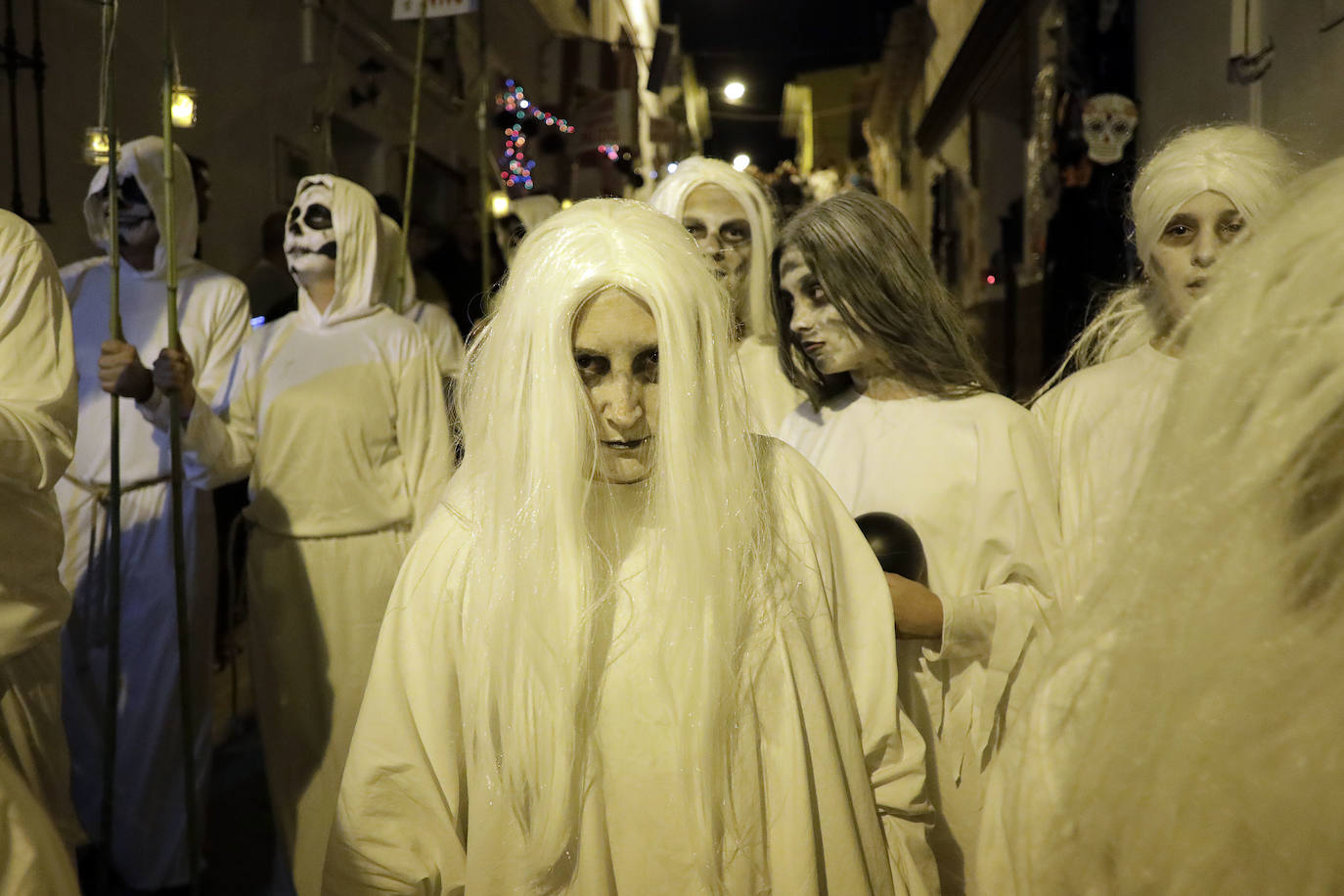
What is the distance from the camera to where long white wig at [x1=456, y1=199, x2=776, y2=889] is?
71.7 inches

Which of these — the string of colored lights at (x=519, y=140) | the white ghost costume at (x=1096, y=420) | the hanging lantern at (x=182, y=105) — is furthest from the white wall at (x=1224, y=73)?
the string of colored lights at (x=519, y=140)

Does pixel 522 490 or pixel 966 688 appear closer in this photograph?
pixel 522 490

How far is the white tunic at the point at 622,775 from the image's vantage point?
1.82 meters

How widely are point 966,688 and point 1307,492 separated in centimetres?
171

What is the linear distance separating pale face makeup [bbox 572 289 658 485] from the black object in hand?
2.40 ft

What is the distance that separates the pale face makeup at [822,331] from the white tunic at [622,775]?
36.1 inches

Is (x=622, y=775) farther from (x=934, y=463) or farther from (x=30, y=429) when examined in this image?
(x=30, y=429)

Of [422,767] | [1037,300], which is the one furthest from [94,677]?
[1037,300]

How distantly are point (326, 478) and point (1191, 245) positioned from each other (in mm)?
2857

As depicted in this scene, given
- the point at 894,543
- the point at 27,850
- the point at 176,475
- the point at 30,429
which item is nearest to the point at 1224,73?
the point at 894,543

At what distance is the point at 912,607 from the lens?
7.60 ft

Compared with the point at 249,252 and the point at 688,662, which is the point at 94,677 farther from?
the point at 688,662

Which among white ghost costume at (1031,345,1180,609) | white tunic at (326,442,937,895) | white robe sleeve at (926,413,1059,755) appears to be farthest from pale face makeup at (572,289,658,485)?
white ghost costume at (1031,345,1180,609)

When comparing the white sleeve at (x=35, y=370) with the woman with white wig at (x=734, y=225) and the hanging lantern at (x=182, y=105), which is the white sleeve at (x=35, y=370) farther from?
the woman with white wig at (x=734, y=225)
